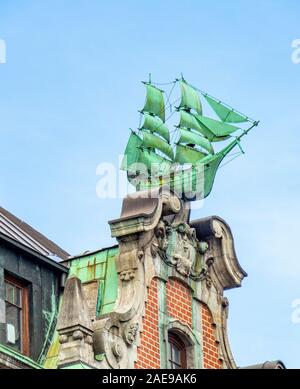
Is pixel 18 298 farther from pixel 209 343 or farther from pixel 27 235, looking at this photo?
pixel 209 343

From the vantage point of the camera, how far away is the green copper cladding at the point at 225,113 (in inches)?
2881

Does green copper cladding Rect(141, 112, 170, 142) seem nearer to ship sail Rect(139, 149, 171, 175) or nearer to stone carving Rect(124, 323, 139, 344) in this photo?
ship sail Rect(139, 149, 171, 175)

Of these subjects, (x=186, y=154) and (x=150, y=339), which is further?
(x=186, y=154)

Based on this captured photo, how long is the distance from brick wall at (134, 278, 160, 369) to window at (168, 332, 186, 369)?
101 centimetres

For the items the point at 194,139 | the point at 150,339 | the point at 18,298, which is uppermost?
the point at 194,139

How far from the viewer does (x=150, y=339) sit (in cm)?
6769

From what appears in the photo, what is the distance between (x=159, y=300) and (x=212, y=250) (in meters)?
3.43

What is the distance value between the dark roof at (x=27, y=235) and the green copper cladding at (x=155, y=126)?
412 centimetres

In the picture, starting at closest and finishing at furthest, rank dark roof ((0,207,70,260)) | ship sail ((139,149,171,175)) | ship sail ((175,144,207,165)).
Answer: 1. dark roof ((0,207,70,260))
2. ship sail ((139,149,171,175))
3. ship sail ((175,144,207,165))

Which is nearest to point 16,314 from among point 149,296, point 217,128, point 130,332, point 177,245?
point 130,332

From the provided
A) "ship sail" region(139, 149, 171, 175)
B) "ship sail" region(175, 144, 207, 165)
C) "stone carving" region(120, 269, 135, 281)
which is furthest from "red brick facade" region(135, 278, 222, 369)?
"ship sail" region(175, 144, 207, 165)

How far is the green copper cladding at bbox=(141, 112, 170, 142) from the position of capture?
236 feet

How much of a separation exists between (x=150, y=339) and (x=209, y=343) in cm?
333
